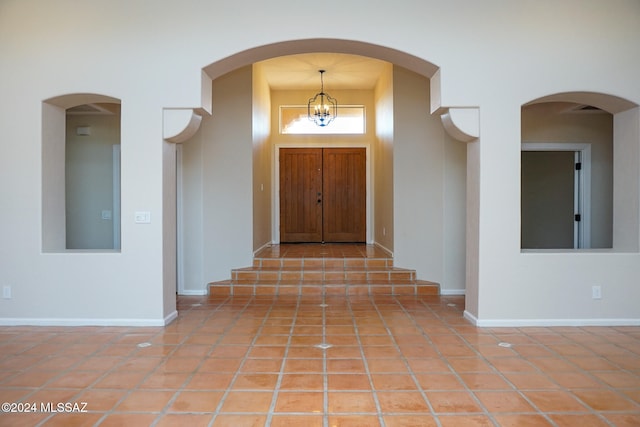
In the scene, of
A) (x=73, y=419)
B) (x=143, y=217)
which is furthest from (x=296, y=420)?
(x=143, y=217)

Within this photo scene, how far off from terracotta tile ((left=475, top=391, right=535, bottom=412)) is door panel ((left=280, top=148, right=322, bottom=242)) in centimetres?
629

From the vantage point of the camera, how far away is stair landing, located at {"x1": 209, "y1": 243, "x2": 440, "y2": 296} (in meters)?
5.82

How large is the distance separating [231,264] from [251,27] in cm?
319

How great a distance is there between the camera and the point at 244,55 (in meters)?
4.45

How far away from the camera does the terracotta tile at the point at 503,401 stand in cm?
262

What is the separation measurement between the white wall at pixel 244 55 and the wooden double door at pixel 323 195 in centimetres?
449

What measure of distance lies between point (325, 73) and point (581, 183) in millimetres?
4304

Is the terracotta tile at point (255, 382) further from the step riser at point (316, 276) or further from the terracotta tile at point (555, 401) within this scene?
the step riser at point (316, 276)

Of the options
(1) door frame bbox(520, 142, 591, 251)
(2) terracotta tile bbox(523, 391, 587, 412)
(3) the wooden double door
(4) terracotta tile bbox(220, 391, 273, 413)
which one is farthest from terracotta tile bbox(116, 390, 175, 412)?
(3) the wooden double door

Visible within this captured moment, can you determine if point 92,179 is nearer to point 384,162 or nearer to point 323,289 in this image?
point 323,289

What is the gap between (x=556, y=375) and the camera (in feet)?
10.3

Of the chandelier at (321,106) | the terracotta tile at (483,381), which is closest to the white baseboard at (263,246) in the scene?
the chandelier at (321,106)

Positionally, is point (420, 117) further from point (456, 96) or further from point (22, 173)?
point (22, 173)

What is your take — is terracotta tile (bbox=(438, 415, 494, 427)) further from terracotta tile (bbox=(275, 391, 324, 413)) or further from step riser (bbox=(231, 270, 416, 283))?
step riser (bbox=(231, 270, 416, 283))
